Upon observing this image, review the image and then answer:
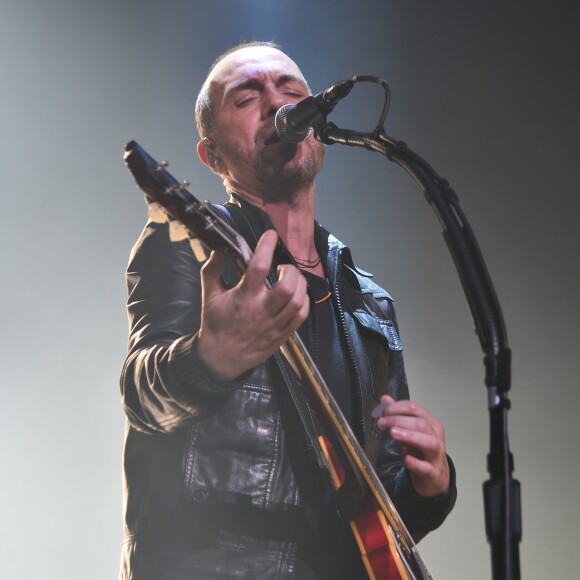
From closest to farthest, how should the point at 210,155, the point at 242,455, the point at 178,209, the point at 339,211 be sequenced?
1. the point at 178,209
2. the point at 242,455
3. the point at 210,155
4. the point at 339,211

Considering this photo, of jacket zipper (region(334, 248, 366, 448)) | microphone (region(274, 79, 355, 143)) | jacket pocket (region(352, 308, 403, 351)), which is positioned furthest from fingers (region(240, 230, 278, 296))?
jacket pocket (region(352, 308, 403, 351))

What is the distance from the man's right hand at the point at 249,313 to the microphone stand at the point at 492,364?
0.81 ft

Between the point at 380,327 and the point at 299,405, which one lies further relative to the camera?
the point at 380,327

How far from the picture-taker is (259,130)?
75.0 inches

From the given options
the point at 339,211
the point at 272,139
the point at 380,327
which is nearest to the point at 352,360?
the point at 380,327

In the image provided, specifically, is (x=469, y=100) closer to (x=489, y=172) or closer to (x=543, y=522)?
(x=489, y=172)

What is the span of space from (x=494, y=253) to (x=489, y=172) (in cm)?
31

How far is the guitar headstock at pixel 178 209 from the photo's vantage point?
115cm

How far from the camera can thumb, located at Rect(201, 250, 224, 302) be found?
1.17 metres

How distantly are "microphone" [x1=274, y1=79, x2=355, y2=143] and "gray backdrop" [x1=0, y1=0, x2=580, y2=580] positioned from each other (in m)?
1.03

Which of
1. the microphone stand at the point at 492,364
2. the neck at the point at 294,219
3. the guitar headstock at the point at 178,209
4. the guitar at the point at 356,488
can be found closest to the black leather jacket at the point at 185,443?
the guitar at the point at 356,488

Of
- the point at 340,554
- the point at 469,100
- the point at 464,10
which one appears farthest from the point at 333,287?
the point at 464,10

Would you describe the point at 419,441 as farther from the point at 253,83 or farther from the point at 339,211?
the point at 339,211

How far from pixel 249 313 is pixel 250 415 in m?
0.47
